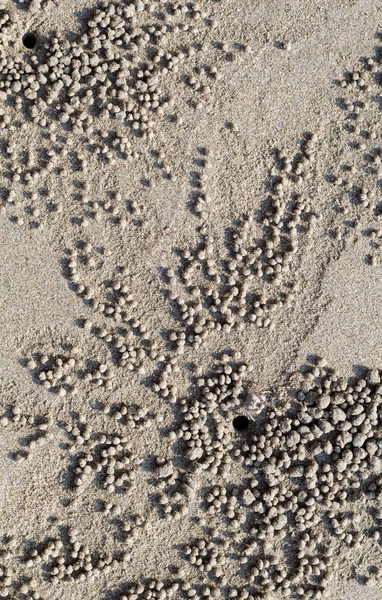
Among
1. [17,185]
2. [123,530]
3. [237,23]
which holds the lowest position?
[123,530]

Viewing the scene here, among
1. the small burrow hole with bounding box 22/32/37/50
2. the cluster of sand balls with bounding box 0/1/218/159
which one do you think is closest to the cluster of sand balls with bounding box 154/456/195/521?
the cluster of sand balls with bounding box 0/1/218/159

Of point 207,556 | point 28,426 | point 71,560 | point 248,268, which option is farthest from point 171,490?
point 248,268

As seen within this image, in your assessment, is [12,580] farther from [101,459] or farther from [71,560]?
[101,459]

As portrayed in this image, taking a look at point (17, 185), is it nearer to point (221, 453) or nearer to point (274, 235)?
point (274, 235)

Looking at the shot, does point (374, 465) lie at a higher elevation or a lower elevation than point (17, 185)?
lower

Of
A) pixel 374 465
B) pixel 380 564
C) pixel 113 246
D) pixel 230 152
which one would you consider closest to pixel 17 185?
pixel 113 246

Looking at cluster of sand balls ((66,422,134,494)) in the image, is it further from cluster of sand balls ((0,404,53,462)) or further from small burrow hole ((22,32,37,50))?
small burrow hole ((22,32,37,50))

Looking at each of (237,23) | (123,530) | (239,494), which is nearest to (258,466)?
(239,494)
